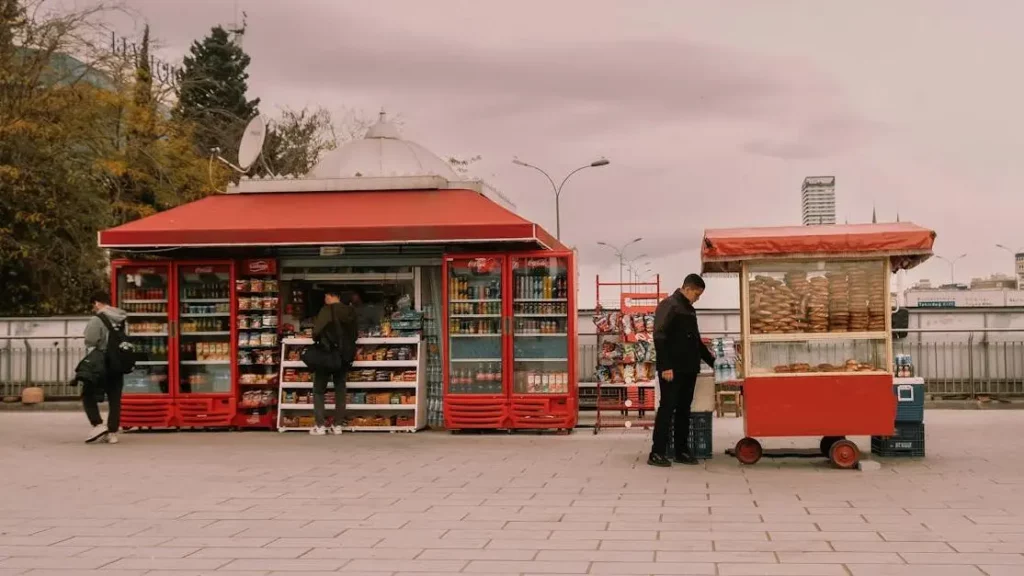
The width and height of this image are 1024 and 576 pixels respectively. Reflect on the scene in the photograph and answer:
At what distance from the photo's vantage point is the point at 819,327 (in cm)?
1125

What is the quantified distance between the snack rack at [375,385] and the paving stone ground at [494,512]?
162 cm

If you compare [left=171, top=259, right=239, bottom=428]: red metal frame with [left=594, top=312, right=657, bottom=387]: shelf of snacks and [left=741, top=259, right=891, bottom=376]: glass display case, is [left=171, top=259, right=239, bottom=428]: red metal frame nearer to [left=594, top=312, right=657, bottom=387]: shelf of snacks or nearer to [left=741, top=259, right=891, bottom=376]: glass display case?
[left=594, top=312, right=657, bottom=387]: shelf of snacks

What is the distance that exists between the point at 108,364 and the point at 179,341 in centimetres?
153

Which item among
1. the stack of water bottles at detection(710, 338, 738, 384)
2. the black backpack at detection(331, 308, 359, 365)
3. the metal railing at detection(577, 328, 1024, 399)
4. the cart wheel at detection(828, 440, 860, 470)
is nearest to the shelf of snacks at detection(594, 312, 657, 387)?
the stack of water bottles at detection(710, 338, 738, 384)

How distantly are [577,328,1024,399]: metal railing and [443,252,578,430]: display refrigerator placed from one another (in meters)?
8.26

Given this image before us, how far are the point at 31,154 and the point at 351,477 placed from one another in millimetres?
20760

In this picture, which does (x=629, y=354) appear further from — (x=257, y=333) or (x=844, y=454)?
(x=257, y=333)

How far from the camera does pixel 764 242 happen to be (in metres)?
10.9

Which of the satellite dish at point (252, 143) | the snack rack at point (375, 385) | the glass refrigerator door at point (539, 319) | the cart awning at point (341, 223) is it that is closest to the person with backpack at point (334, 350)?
the snack rack at point (375, 385)

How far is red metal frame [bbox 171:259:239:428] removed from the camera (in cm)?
1518

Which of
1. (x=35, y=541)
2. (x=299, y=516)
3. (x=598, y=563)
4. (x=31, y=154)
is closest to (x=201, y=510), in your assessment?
(x=299, y=516)

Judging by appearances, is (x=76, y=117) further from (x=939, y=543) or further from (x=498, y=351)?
(x=939, y=543)

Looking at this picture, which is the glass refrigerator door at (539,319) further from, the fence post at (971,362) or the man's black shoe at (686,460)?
the fence post at (971,362)

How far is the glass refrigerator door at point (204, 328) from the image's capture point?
15.3m
